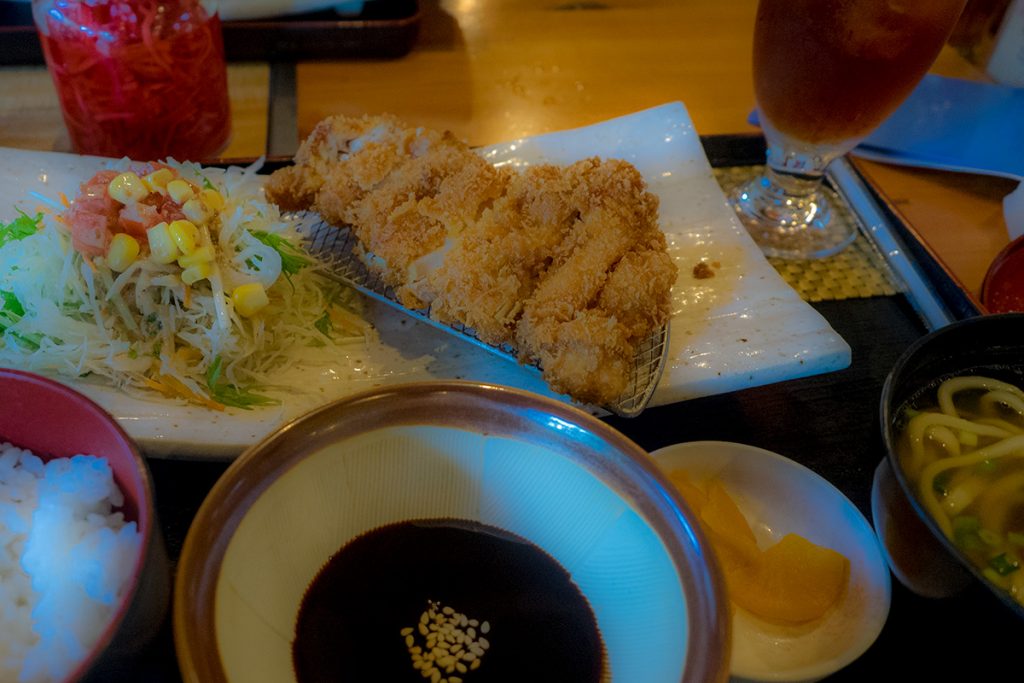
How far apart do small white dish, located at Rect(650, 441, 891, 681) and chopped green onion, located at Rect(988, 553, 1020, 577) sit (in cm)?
19

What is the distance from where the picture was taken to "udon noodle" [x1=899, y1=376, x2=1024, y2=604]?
1.44 metres

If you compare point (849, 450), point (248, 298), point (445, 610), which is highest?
point (248, 298)

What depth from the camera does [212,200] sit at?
1.94 m

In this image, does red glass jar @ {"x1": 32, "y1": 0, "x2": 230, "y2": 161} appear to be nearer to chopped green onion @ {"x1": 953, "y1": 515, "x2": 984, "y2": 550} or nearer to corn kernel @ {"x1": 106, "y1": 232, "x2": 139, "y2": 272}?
corn kernel @ {"x1": 106, "y1": 232, "x2": 139, "y2": 272}

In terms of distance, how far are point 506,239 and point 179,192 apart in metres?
0.83

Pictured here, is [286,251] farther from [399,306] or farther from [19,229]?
[19,229]

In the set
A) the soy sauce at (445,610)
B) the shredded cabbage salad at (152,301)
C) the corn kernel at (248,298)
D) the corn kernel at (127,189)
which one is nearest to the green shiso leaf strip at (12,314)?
the shredded cabbage salad at (152,301)

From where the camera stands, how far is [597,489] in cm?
130

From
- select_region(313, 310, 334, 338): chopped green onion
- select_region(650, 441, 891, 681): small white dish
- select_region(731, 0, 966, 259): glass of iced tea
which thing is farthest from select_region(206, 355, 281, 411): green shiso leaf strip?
select_region(731, 0, 966, 259): glass of iced tea

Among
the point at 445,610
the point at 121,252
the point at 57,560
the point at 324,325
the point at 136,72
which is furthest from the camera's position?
the point at 136,72

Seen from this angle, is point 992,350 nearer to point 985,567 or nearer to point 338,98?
point 985,567

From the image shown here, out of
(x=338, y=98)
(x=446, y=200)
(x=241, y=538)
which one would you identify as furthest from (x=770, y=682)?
(x=338, y=98)

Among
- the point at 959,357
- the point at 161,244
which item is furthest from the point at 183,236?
the point at 959,357

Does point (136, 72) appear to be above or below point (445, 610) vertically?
above
